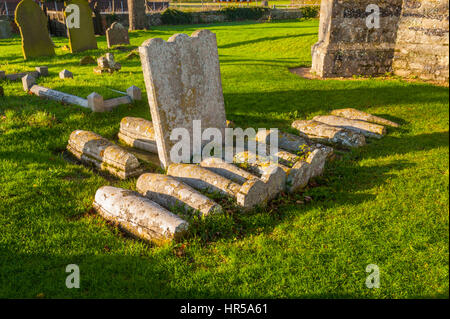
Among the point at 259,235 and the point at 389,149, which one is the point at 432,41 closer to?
the point at 389,149

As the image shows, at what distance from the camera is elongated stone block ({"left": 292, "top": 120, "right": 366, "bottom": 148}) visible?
25.6 ft

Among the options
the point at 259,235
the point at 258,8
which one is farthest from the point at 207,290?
the point at 258,8

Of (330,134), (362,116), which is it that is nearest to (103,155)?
(330,134)

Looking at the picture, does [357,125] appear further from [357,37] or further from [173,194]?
[357,37]

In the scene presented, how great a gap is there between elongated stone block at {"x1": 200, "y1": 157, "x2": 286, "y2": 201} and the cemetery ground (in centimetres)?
21

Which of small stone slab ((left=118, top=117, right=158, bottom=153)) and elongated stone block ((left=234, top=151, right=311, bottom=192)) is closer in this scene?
elongated stone block ((left=234, top=151, right=311, bottom=192))

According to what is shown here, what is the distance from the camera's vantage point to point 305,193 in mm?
5957

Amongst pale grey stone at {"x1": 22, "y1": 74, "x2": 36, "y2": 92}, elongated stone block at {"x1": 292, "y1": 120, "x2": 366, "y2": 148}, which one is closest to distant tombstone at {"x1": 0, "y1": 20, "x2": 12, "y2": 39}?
pale grey stone at {"x1": 22, "y1": 74, "x2": 36, "y2": 92}

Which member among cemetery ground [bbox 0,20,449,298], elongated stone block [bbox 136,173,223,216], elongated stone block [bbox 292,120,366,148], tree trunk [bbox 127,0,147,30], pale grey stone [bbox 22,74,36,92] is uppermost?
tree trunk [bbox 127,0,147,30]

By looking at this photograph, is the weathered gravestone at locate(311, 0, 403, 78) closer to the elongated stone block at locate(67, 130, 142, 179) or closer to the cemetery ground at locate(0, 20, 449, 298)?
the cemetery ground at locate(0, 20, 449, 298)

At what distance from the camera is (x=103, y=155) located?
716 cm

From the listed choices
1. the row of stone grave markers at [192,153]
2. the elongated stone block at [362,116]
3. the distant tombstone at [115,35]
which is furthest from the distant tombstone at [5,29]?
the elongated stone block at [362,116]

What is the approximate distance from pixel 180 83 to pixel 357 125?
171 inches
